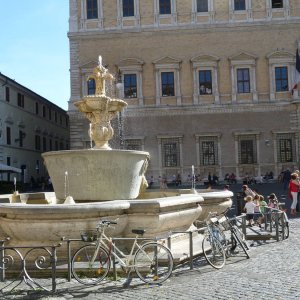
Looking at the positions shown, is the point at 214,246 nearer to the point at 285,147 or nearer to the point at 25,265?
the point at 25,265

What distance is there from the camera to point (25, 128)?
48.5 metres

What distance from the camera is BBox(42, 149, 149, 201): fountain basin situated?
10273mm

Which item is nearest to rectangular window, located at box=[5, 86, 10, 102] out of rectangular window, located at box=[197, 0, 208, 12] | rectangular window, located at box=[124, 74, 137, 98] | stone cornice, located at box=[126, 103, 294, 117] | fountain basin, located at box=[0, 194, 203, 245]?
rectangular window, located at box=[124, 74, 137, 98]

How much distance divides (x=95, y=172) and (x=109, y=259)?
130 inches

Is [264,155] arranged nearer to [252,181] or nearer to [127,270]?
[252,181]

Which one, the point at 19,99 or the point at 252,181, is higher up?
the point at 19,99

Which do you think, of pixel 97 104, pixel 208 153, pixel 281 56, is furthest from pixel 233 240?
pixel 281 56

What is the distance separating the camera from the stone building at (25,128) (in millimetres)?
43969

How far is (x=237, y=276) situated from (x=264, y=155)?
32.5 meters

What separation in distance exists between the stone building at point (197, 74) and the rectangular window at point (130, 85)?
77 mm

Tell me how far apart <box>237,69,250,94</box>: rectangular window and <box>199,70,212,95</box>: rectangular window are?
7.25 ft

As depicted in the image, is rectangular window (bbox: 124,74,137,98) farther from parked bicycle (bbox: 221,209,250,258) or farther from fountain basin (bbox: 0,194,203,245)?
fountain basin (bbox: 0,194,203,245)

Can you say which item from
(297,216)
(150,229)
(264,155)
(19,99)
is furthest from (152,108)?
(150,229)

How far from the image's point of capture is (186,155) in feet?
129
